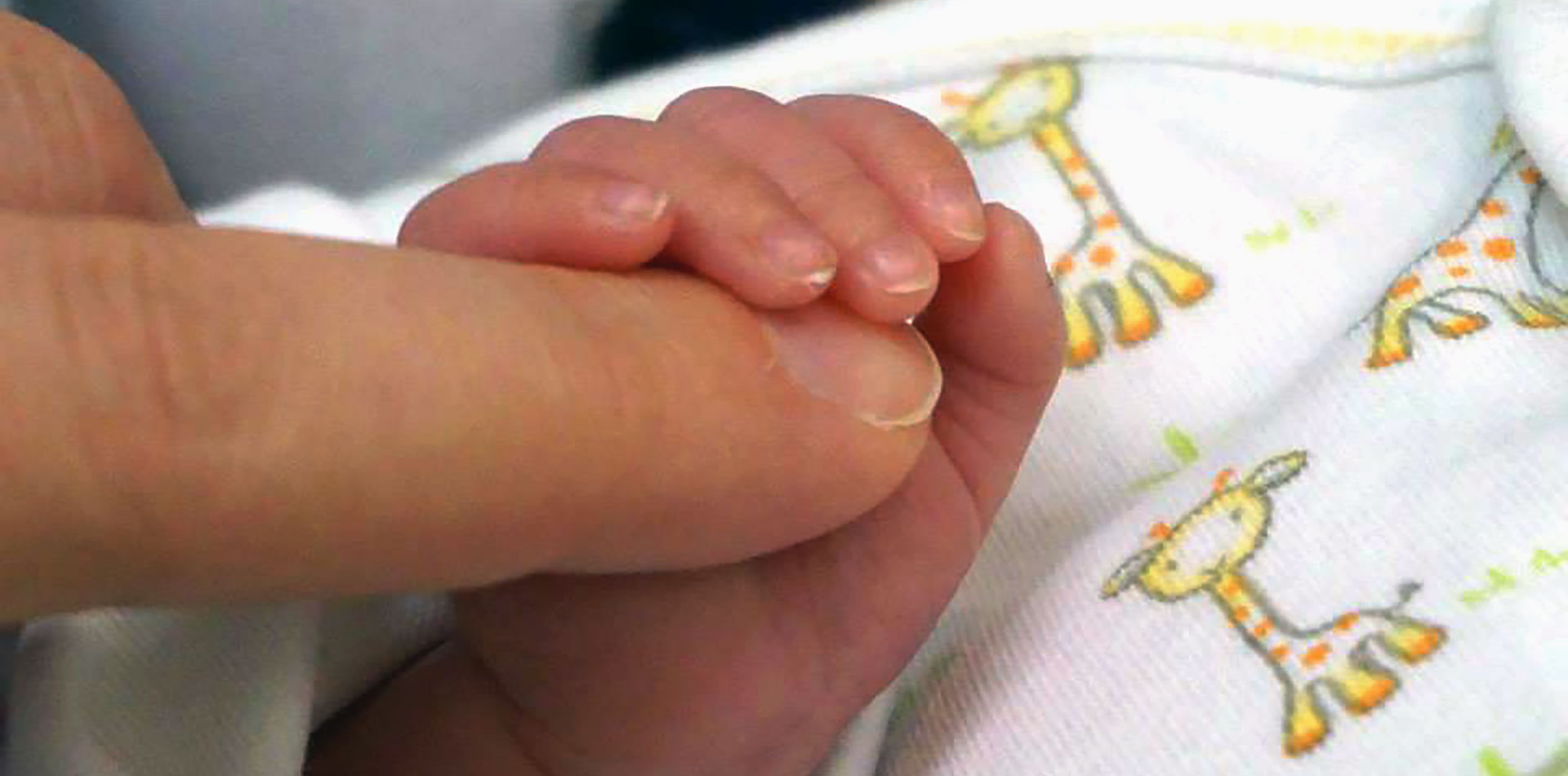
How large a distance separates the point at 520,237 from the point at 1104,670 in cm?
21

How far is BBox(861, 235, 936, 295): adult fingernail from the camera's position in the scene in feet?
1.20

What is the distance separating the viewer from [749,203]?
376 millimetres

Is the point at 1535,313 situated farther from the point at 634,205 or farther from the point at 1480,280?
the point at 634,205

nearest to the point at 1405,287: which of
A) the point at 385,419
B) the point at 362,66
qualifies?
the point at 385,419

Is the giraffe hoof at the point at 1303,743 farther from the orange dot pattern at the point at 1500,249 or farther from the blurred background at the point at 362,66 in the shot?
the blurred background at the point at 362,66

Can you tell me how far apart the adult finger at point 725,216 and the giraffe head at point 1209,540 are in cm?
16

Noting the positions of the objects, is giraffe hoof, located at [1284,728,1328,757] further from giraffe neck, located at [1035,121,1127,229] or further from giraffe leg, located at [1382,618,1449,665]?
giraffe neck, located at [1035,121,1127,229]

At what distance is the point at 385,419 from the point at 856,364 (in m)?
0.13

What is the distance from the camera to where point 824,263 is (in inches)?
14.0

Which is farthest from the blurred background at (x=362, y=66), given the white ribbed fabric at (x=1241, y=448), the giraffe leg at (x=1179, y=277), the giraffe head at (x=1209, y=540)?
the giraffe head at (x=1209, y=540)

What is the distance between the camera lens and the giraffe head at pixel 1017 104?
1.99ft

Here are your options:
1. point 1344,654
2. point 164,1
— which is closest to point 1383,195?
A: point 1344,654

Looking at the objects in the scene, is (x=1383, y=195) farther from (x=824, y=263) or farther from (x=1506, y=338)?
(x=824, y=263)

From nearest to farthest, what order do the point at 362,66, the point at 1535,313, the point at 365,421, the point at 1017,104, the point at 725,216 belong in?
1. the point at 365,421
2. the point at 725,216
3. the point at 1535,313
4. the point at 1017,104
5. the point at 362,66
